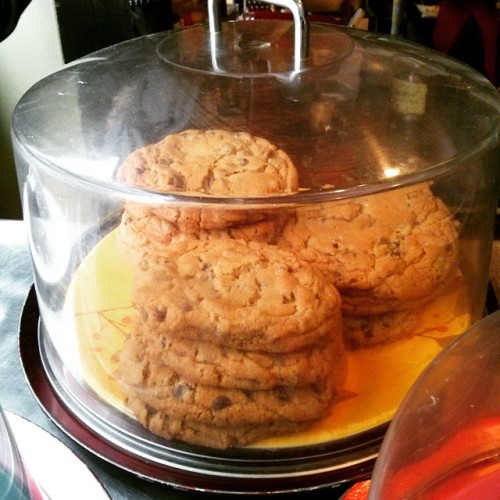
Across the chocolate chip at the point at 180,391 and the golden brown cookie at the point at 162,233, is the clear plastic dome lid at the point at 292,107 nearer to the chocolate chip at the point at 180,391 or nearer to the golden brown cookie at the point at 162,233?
the golden brown cookie at the point at 162,233

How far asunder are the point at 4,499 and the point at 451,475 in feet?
1.10

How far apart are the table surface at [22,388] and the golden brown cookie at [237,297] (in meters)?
0.17

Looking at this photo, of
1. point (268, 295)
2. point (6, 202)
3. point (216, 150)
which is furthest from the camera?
point (6, 202)

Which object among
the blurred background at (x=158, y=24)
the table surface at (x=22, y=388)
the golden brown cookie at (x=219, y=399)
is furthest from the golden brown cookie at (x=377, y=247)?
the blurred background at (x=158, y=24)

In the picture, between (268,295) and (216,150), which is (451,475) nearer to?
(268,295)

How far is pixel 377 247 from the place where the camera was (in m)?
0.75

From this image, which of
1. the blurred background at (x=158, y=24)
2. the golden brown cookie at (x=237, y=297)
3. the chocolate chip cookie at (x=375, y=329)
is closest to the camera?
the golden brown cookie at (x=237, y=297)

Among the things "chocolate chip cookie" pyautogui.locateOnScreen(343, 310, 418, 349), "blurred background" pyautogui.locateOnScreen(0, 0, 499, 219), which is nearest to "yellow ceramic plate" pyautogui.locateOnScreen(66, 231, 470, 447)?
"chocolate chip cookie" pyautogui.locateOnScreen(343, 310, 418, 349)

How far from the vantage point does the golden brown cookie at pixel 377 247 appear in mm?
729

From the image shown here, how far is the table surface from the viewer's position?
26.4 inches

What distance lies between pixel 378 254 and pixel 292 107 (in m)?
0.20

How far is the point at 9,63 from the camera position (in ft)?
6.98

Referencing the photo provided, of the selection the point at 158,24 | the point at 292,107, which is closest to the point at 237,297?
the point at 292,107

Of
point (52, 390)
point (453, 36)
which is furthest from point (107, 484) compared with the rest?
point (453, 36)
